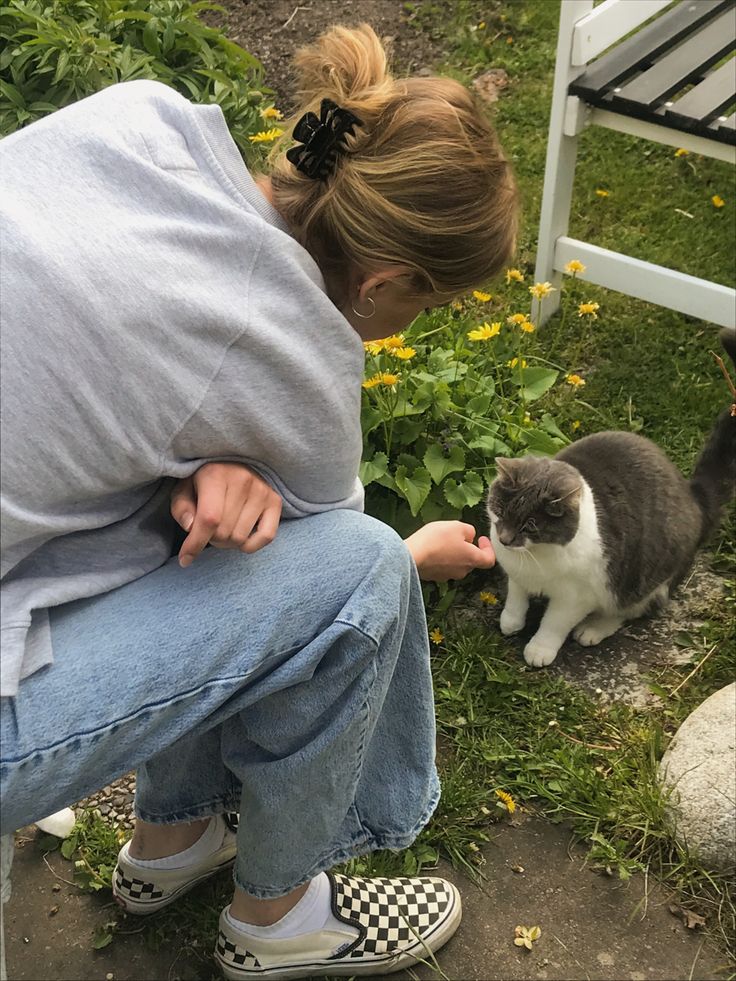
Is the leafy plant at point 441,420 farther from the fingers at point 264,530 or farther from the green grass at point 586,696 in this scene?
the fingers at point 264,530

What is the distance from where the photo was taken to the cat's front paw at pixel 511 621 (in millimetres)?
2438

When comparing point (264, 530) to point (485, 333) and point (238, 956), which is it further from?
point (485, 333)

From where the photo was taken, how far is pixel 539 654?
237cm

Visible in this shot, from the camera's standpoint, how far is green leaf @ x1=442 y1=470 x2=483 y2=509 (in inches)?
93.2

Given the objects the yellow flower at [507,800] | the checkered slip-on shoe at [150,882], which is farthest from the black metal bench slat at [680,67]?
the checkered slip-on shoe at [150,882]

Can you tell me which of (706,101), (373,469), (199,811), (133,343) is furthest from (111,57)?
(199,811)

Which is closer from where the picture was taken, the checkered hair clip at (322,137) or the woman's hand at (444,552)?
the checkered hair clip at (322,137)

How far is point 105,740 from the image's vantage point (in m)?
1.21

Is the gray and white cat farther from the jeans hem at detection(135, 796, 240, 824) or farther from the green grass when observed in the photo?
the jeans hem at detection(135, 796, 240, 824)

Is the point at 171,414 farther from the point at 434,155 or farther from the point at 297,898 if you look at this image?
the point at 297,898

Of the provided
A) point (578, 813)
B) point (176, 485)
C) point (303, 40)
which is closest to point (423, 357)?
point (578, 813)

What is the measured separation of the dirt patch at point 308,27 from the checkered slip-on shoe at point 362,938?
3002mm

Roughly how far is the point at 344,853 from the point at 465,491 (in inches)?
39.6

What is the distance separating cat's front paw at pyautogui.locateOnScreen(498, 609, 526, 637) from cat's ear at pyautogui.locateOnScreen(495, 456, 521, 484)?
13.6 inches
